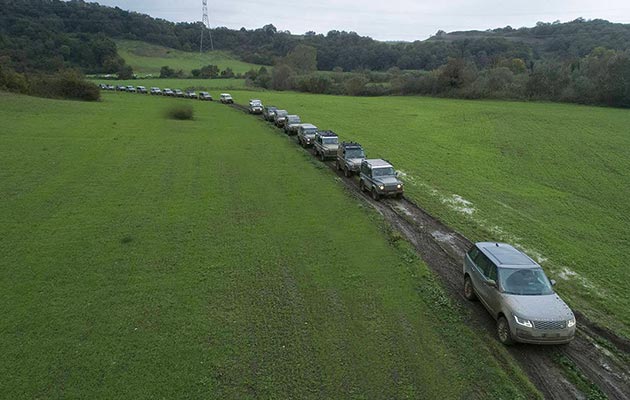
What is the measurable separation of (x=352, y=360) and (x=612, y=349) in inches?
284

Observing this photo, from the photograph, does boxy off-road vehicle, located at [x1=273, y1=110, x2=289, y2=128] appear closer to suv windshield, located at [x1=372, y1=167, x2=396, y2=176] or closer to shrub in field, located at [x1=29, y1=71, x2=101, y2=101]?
suv windshield, located at [x1=372, y1=167, x2=396, y2=176]

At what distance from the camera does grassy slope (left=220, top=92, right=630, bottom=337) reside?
16.4 metres

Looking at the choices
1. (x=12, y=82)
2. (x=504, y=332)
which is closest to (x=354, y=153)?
(x=504, y=332)

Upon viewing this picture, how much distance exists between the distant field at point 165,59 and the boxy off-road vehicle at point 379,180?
115 meters

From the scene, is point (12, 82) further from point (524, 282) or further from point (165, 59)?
point (165, 59)

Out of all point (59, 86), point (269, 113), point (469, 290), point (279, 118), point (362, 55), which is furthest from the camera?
point (362, 55)

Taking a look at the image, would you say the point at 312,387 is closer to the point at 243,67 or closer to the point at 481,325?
the point at 481,325

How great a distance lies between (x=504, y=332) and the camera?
1147 cm

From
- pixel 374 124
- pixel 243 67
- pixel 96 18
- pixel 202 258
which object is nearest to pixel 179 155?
pixel 202 258

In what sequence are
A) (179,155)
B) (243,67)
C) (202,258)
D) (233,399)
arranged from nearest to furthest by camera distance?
(233,399), (202,258), (179,155), (243,67)

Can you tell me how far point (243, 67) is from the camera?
140000 mm

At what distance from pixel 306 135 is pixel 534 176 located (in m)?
18.4

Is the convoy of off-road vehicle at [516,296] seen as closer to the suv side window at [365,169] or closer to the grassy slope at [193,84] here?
the suv side window at [365,169]

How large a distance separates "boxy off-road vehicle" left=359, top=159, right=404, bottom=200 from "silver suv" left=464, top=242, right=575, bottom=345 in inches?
373
